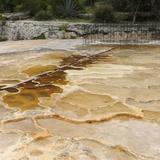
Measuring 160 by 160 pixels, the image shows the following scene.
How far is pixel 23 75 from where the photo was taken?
981 cm

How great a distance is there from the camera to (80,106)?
7.50 m

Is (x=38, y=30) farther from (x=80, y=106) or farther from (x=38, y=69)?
(x=80, y=106)

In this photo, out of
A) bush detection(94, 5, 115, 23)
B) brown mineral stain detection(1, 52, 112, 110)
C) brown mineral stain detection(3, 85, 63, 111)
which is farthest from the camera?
bush detection(94, 5, 115, 23)

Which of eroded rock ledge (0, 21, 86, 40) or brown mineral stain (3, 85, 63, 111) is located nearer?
brown mineral stain (3, 85, 63, 111)

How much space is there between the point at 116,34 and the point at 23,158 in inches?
400

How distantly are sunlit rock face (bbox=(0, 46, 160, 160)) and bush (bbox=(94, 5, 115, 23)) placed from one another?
13.0 ft

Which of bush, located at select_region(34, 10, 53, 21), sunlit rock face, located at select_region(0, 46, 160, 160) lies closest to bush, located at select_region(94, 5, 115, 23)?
bush, located at select_region(34, 10, 53, 21)

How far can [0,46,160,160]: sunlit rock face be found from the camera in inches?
222

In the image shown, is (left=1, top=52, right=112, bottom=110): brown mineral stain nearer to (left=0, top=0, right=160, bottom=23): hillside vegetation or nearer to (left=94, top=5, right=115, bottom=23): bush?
(left=94, top=5, right=115, bottom=23): bush

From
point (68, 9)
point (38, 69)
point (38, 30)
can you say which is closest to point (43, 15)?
point (68, 9)

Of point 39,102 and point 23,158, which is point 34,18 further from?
point 23,158

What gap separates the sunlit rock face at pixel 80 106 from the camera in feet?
18.5

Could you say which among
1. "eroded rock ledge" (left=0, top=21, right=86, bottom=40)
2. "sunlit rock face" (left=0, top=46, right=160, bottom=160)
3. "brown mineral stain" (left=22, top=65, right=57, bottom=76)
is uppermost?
"eroded rock ledge" (left=0, top=21, right=86, bottom=40)

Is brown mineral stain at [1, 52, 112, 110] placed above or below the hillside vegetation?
below
